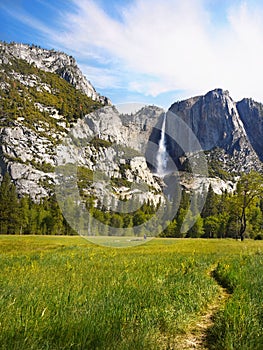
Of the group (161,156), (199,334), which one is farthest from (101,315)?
(161,156)

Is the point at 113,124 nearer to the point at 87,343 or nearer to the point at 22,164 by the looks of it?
the point at 87,343

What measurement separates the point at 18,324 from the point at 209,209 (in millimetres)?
116907

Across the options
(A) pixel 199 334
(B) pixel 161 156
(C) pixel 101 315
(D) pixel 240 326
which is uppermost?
(B) pixel 161 156

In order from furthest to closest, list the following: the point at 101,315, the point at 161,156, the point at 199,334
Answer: the point at 161,156, the point at 199,334, the point at 101,315

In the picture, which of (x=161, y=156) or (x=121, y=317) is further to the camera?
(x=161, y=156)

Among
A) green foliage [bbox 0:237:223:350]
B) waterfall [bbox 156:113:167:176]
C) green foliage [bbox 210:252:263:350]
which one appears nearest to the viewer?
green foliage [bbox 0:237:223:350]

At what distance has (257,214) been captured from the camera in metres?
89.1

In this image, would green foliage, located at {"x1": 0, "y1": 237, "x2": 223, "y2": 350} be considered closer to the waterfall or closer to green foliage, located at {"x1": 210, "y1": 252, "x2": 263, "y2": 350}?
green foliage, located at {"x1": 210, "y1": 252, "x2": 263, "y2": 350}

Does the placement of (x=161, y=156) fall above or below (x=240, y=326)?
above

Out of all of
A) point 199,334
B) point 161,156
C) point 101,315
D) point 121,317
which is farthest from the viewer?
point 161,156

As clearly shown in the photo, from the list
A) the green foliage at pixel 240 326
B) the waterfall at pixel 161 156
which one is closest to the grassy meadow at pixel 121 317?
the green foliage at pixel 240 326

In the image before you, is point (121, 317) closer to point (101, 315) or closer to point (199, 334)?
point (101, 315)

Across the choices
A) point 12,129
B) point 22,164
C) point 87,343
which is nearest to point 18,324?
point 87,343

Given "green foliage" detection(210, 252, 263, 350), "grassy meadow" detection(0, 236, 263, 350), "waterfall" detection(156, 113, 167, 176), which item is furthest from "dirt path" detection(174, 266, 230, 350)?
"waterfall" detection(156, 113, 167, 176)
